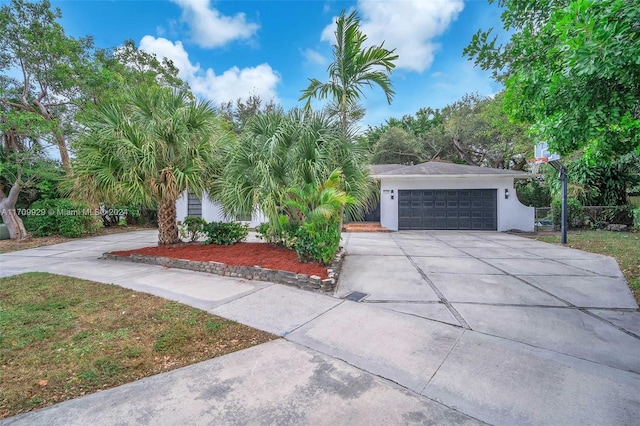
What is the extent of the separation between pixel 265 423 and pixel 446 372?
1.53 metres

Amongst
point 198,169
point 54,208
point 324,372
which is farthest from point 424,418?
point 54,208

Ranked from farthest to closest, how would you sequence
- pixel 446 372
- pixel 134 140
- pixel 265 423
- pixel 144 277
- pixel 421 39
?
1. pixel 421 39
2. pixel 134 140
3. pixel 144 277
4. pixel 446 372
5. pixel 265 423

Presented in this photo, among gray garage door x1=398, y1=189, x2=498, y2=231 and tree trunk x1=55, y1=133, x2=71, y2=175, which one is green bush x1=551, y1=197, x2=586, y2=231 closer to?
gray garage door x1=398, y1=189, x2=498, y2=231

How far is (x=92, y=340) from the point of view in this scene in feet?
9.76

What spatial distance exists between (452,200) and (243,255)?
10.3 metres

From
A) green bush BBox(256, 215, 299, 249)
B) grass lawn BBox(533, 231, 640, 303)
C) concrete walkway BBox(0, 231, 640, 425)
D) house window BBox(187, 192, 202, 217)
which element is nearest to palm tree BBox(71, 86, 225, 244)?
green bush BBox(256, 215, 299, 249)

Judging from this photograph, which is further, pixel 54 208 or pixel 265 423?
pixel 54 208

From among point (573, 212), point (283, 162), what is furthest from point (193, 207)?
point (573, 212)

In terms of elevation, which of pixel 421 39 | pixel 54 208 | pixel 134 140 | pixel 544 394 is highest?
pixel 421 39

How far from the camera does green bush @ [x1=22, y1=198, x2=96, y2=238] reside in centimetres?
1081

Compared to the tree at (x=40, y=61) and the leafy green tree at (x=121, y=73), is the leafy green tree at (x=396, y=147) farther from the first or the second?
the tree at (x=40, y=61)

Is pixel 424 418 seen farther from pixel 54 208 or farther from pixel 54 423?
pixel 54 208

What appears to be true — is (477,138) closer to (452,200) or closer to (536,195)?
(536,195)

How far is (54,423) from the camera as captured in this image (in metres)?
1.87
